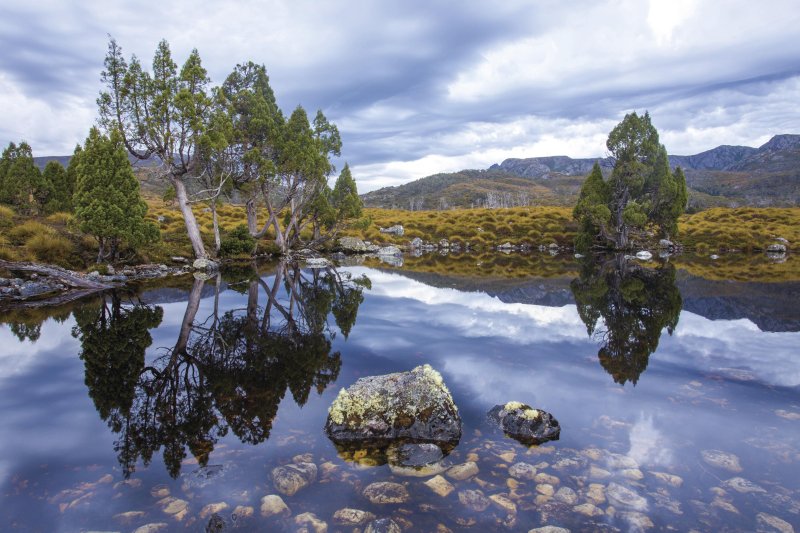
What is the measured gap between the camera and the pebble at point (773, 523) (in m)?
5.06

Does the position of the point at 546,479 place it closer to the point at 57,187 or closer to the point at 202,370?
the point at 202,370

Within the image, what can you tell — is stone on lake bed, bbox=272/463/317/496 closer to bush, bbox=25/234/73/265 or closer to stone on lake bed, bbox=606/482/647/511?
stone on lake bed, bbox=606/482/647/511

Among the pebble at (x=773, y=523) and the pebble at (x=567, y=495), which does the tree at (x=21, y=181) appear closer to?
the pebble at (x=567, y=495)

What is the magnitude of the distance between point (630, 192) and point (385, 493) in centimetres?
5921

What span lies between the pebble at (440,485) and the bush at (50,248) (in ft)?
88.2

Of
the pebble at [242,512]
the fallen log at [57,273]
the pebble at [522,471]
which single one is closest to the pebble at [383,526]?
the pebble at [242,512]

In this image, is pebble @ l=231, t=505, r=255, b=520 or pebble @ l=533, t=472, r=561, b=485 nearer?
pebble @ l=231, t=505, r=255, b=520

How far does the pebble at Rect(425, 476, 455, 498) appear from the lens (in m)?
5.79

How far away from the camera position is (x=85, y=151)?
25.6m

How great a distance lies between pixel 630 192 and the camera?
55.5 metres

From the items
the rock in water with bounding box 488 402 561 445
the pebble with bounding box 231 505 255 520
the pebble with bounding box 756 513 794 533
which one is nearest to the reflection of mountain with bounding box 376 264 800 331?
the rock in water with bounding box 488 402 561 445

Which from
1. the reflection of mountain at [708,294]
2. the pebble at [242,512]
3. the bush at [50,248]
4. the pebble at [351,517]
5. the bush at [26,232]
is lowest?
the reflection of mountain at [708,294]

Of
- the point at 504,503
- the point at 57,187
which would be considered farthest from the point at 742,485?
the point at 57,187

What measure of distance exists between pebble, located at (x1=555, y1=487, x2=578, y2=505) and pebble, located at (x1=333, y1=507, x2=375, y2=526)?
2.45 meters
